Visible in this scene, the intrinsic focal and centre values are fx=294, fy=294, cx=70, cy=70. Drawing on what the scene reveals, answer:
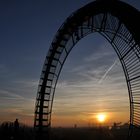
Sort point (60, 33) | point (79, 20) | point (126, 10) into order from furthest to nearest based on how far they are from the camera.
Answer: point (60, 33) < point (79, 20) < point (126, 10)

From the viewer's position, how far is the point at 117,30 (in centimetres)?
1705

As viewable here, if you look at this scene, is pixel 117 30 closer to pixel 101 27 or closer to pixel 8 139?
pixel 101 27

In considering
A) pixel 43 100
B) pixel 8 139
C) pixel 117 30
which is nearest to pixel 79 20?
pixel 117 30

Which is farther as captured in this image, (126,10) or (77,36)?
(77,36)

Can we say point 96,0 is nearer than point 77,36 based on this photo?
Yes

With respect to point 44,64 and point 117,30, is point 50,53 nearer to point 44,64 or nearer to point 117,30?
point 44,64

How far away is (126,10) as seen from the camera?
15578mm

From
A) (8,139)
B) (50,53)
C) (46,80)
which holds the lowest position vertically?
(8,139)

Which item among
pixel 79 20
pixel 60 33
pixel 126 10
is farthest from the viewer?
pixel 60 33

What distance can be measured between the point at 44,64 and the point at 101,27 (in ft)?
16.3

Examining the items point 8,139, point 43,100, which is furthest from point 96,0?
point 8,139

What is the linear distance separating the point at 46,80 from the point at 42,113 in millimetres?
2224

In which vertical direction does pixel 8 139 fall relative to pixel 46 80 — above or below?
below

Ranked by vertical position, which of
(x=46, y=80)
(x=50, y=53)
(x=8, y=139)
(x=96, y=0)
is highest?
(x=96, y=0)
